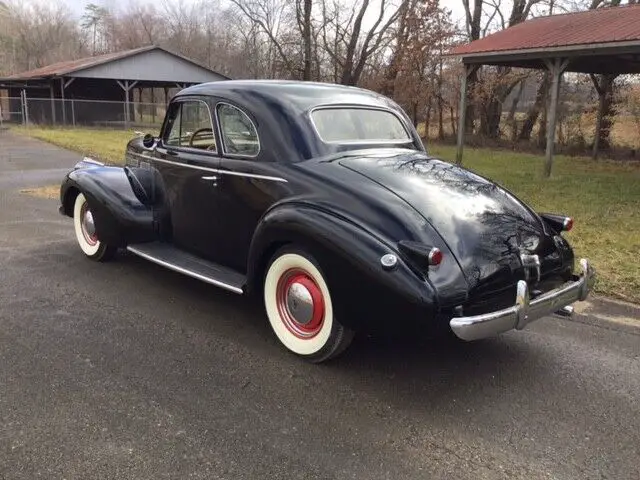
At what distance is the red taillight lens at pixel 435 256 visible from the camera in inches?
127

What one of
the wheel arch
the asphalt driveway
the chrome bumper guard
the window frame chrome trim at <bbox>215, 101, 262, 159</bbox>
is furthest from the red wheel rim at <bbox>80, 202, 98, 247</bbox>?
the chrome bumper guard

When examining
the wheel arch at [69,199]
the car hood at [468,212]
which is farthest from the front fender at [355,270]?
the wheel arch at [69,199]

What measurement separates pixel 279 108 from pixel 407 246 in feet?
5.48

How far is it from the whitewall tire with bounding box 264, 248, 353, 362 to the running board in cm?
31

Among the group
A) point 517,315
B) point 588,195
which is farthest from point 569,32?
point 517,315

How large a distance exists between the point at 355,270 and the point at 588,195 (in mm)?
8946

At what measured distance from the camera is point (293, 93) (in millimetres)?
4547

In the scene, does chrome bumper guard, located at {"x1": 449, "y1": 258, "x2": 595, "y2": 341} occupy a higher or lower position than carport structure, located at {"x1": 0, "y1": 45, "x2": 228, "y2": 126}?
lower

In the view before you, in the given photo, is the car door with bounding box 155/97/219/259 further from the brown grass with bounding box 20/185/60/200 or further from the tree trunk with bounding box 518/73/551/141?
the tree trunk with bounding box 518/73/551/141

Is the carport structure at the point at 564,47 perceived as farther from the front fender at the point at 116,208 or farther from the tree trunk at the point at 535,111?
the front fender at the point at 116,208

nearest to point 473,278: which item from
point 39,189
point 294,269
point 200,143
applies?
point 294,269

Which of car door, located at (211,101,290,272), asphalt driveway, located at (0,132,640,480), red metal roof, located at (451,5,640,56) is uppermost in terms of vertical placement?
red metal roof, located at (451,5,640,56)

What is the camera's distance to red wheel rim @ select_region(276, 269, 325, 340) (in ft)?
12.3

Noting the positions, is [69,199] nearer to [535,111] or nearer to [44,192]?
[44,192]
